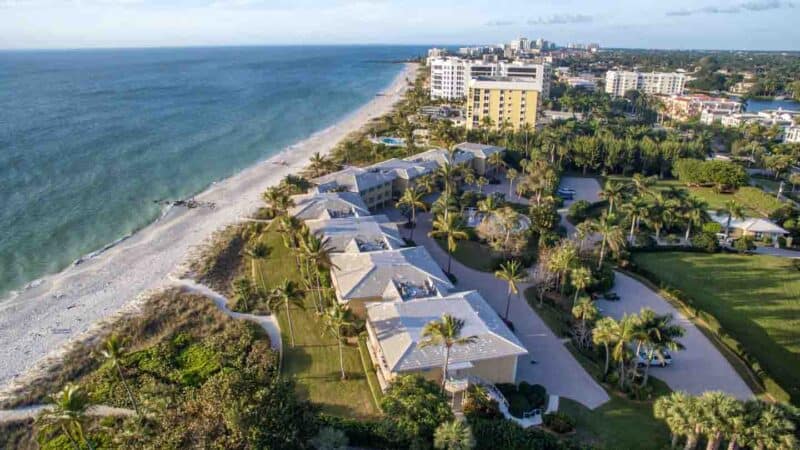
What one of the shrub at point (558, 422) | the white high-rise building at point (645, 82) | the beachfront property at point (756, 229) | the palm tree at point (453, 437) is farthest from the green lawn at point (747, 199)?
the white high-rise building at point (645, 82)

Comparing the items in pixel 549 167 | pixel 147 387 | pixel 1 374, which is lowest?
pixel 1 374

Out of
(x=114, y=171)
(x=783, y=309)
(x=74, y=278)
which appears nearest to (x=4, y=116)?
(x=114, y=171)

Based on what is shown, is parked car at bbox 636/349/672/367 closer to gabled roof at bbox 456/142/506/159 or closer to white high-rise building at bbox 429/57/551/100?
gabled roof at bbox 456/142/506/159

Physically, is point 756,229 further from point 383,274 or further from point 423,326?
point 423,326

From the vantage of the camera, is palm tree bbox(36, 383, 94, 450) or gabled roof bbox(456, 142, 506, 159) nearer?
palm tree bbox(36, 383, 94, 450)

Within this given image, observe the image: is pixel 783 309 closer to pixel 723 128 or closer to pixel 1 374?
pixel 1 374

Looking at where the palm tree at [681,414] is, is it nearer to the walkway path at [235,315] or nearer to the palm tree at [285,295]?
the palm tree at [285,295]

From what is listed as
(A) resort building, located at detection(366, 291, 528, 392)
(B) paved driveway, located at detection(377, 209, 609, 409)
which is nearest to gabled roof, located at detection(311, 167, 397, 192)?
(B) paved driveway, located at detection(377, 209, 609, 409)
